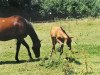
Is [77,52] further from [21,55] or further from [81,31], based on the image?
[81,31]

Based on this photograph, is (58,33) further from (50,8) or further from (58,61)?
(50,8)

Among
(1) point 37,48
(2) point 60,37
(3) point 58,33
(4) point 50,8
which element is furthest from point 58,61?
(4) point 50,8

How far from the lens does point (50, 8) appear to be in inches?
1801

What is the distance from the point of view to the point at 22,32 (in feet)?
59.5

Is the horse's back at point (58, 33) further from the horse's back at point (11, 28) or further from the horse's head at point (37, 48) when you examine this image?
the horse's back at point (11, 28)

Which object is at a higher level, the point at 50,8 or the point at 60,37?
the point at 60,37

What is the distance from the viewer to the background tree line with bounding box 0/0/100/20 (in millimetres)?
44969

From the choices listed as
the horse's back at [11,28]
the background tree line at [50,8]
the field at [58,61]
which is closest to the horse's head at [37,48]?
the field at [58,61]

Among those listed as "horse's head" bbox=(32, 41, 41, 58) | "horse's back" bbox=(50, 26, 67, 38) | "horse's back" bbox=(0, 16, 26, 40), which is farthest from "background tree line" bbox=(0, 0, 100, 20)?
"horse's back" bbox=(0, 16, 26, 40)

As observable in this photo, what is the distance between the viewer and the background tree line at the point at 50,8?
44969 millimetres

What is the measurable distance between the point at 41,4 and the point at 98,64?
30855mm

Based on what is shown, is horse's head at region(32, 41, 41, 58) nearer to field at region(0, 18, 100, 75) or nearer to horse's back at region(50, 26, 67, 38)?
field at region(0, 18, 100, 75)

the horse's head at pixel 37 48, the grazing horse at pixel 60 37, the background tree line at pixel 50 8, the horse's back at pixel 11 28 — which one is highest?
the horse's back at pixel 11 28

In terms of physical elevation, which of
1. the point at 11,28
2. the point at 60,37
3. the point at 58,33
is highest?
the point at 11,28
